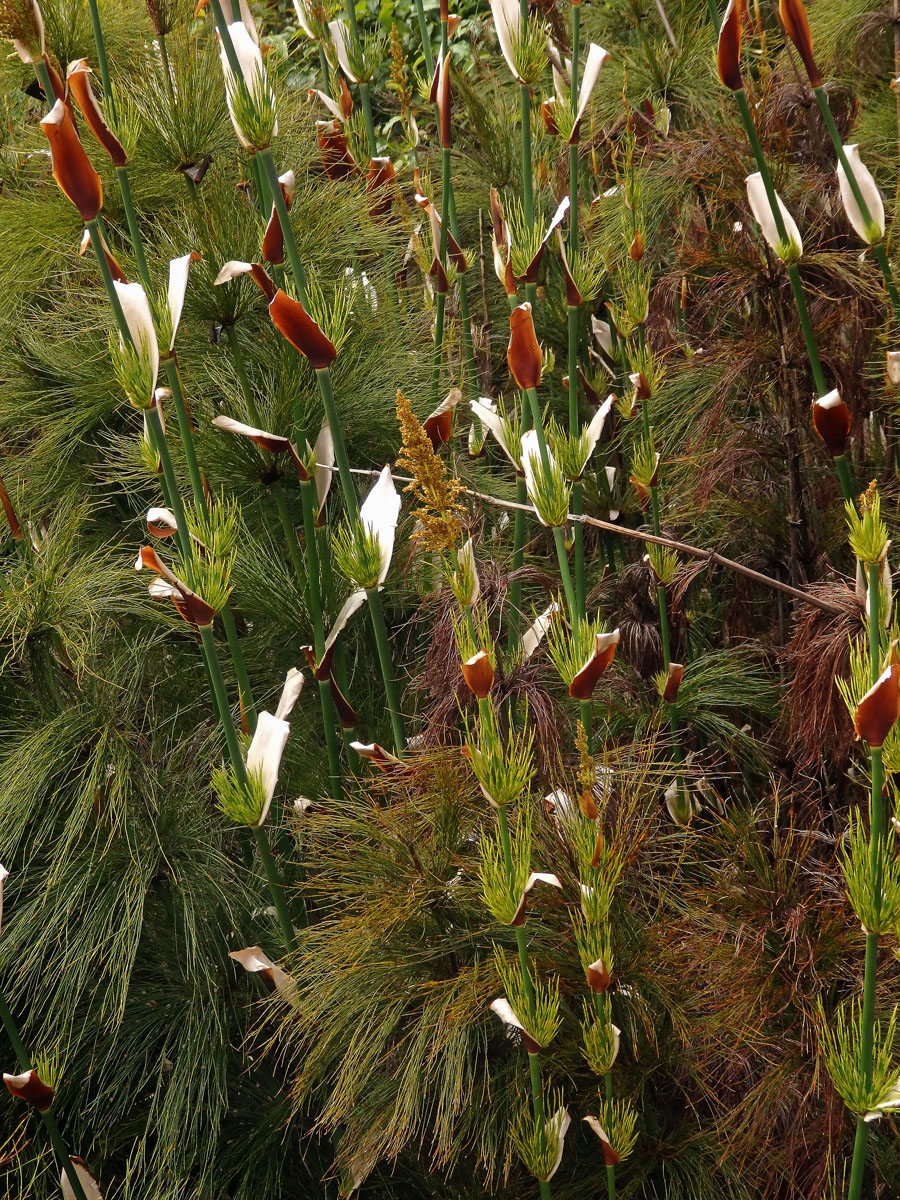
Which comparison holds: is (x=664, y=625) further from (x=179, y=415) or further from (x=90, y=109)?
(x=90, y=109)

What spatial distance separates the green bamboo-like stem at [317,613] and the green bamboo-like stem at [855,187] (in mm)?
497

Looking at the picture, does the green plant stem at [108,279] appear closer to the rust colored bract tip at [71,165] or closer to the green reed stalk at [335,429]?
the rust colored bract tip at [71,165]

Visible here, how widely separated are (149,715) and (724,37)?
0.82 meters

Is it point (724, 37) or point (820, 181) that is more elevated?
point (724, 37)

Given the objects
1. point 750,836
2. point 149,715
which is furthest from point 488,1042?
point 149,715

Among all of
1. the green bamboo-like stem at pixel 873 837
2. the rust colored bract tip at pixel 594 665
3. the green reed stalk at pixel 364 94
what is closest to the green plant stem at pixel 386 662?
the rust colored bract tip at pixel 594 665

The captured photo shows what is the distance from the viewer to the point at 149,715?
120 cm

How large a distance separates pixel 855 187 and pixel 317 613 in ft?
1.86

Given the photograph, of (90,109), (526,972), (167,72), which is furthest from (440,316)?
(526,972)

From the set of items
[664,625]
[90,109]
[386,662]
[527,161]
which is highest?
[90,109]

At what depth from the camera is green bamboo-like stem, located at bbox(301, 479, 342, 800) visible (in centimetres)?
101

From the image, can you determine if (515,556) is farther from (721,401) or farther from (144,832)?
(144,832)

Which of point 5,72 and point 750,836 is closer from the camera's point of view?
point 750,836

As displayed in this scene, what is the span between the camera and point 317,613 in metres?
1.03
